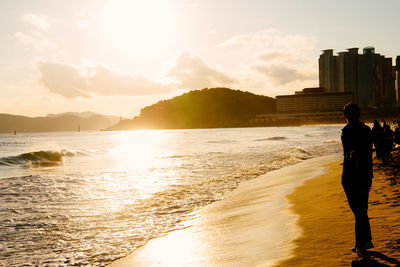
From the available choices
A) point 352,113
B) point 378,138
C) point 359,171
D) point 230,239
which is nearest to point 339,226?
point 359,171

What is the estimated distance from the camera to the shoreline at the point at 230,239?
17.0 feet

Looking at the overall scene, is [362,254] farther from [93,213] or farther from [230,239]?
[93,213]

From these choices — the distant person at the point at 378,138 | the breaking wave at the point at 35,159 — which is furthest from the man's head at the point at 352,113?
the breaking wave at the point at 35,159

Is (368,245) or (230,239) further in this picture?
(230,239)

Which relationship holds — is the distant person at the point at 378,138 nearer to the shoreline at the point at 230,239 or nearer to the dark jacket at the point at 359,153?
the shoreline at the point at 230,239

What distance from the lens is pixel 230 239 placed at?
6273mm

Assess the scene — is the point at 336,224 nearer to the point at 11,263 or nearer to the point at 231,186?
the point at 11,263

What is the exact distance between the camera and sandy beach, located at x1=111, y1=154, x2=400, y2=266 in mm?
4734

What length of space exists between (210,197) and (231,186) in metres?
2.37

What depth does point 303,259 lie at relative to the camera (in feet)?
15.1

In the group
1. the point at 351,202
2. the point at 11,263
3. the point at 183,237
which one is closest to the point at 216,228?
the point at 183,237

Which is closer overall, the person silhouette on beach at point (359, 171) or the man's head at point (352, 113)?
the person silhouette on beach at point (359, 171)

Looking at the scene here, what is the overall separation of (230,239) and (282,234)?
0.95 m

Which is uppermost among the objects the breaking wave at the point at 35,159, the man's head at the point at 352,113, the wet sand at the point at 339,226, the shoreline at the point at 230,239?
the man's head at the point at 352,113
